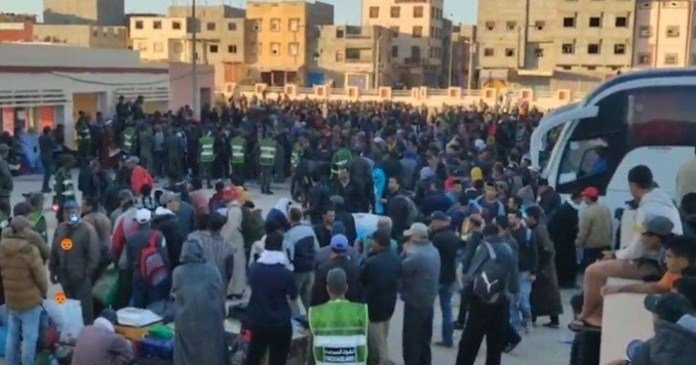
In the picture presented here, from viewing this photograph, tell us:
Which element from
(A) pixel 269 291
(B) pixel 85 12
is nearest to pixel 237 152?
(A) pixel 269 291

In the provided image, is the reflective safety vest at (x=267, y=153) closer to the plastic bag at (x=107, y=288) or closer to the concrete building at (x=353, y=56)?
the plastic bag at (x=107, y=288)

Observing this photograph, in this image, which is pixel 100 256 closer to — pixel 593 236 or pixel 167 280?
pixel 167 280

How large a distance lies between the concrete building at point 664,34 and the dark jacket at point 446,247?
177 feet

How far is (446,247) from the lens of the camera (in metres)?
9.73

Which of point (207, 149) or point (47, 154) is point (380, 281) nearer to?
point (207, 149)

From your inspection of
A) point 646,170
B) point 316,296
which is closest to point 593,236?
point 646,170

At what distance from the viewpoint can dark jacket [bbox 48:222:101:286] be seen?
8969mm

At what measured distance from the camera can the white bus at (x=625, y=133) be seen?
46.4 ft

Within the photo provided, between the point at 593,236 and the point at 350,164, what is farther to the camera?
the point at 350,164

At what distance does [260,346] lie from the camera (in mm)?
7730

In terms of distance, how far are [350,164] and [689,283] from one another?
1084cm

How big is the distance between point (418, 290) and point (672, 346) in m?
4.00

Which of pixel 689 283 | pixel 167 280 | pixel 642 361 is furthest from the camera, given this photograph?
pixel 167 280

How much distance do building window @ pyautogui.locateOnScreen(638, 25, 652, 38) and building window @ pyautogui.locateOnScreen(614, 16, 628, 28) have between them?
64.2 inches
